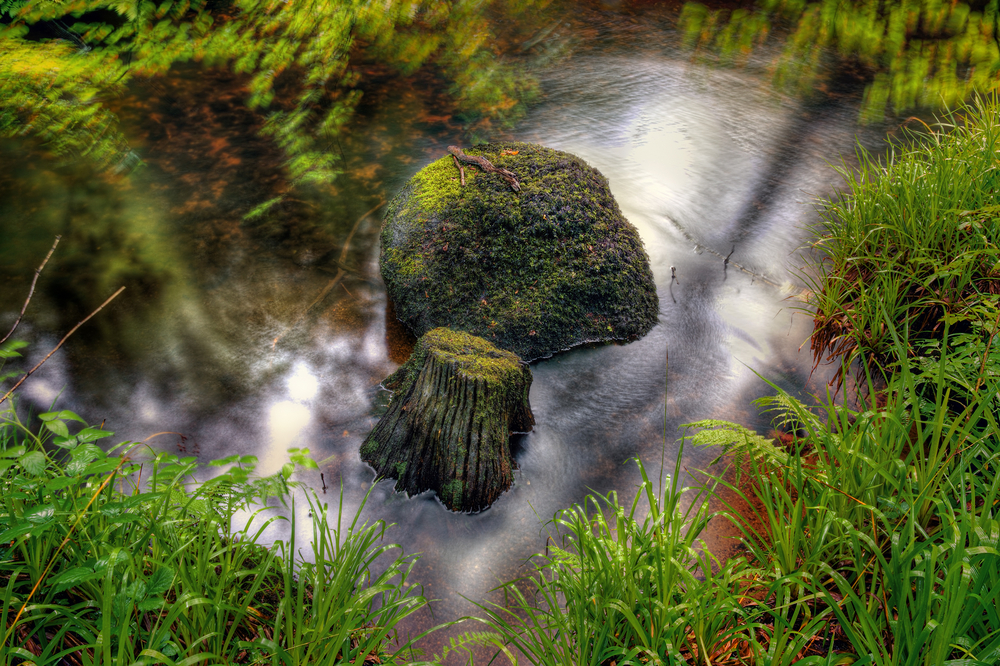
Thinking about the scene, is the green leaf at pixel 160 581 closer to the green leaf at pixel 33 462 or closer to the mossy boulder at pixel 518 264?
the green leaf at pixel 33 462

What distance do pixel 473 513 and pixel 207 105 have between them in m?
5.93

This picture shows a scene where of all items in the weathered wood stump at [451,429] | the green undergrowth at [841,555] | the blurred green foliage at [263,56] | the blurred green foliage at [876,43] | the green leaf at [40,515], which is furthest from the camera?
the blurred green foliage at [876,43]

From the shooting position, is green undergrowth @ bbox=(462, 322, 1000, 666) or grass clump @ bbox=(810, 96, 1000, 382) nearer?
green undergrowth @ bbox=(462, 322, 1000, 666)

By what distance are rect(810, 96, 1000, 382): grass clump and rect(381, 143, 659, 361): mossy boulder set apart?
1.15 meters

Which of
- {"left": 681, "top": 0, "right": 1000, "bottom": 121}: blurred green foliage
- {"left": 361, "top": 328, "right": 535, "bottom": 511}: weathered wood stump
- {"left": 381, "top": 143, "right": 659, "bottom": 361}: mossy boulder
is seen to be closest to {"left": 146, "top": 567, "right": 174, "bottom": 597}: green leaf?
{"left": 361, "top": 328, "right": 535, "bottom": 511}: weathered wood stump

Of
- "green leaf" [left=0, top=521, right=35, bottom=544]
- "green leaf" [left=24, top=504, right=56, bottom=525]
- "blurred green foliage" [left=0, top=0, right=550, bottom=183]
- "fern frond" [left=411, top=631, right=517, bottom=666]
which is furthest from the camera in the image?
"blurred green foliage" [left=0, top=0, right=550, bottom=183]

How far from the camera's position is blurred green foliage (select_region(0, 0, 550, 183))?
5.90 metres

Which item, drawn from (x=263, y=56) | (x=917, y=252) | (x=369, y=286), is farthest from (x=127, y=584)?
(x=263, y=56)

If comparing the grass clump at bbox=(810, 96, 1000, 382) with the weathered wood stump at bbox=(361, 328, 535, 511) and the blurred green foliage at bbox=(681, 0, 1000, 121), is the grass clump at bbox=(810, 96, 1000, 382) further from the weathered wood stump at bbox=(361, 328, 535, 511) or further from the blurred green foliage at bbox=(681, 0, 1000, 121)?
the blurred green foliage at bbox=(681, 0, 1000, 121)

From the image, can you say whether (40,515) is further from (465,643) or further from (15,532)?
(465,643)

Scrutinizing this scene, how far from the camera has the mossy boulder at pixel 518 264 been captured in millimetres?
3541

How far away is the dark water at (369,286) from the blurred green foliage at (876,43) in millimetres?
853

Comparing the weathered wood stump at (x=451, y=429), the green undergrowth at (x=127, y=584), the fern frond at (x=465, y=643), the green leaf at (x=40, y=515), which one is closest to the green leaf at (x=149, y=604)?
the green undergrowth at (x=127, y=584)

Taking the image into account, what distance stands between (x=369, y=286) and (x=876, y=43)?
7.54 metres
